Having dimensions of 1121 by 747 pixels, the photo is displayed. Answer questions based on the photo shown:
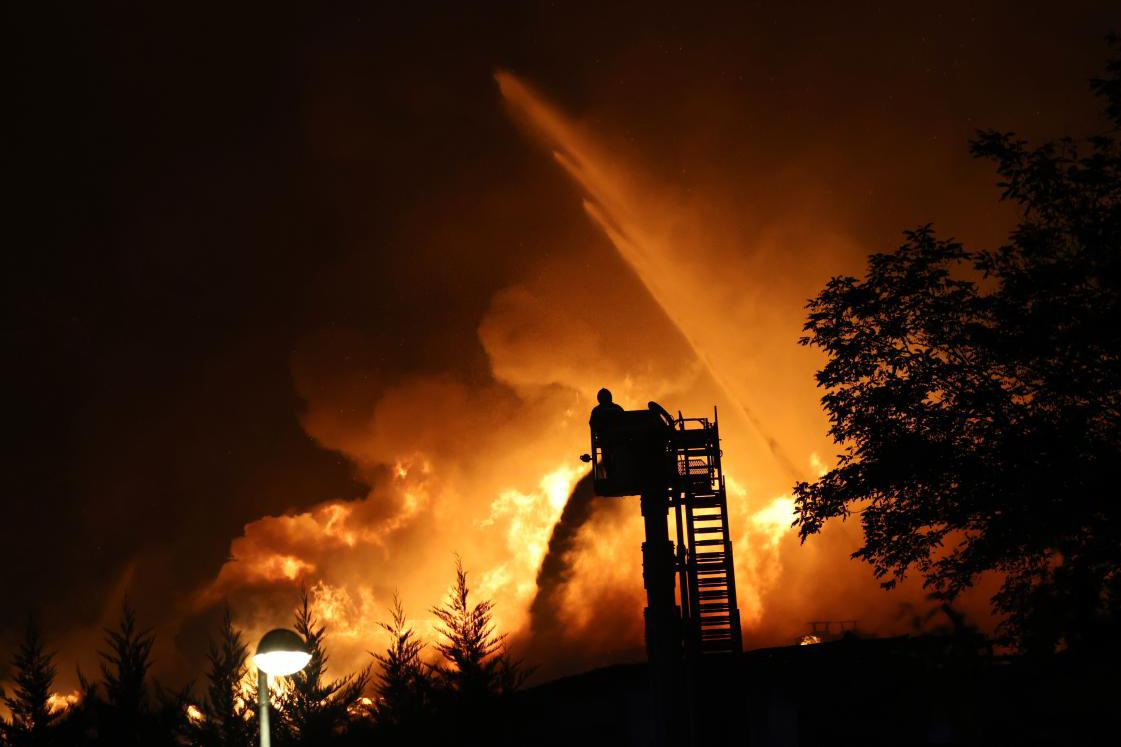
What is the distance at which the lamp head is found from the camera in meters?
12.2

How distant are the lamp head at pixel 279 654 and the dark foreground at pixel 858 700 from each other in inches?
258

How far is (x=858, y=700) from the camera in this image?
15.3 metres

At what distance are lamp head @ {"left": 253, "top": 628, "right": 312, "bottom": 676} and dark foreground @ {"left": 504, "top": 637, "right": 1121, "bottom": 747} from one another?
6545 mm

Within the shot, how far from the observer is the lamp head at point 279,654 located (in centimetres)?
1220

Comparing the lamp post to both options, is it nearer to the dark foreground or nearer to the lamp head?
the lamp head

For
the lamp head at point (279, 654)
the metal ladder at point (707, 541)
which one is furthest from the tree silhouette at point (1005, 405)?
the lamp head at point (279, 654)

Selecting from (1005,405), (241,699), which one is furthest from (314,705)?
(1005,405)

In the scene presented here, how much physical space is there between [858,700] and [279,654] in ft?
28.5

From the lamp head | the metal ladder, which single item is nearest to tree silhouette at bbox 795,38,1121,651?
the metal ladder

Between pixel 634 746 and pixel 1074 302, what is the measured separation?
541 inches

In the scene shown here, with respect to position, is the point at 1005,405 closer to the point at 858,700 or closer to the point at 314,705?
the point at 858,700

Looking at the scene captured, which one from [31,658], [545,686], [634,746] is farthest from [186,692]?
[634,746]

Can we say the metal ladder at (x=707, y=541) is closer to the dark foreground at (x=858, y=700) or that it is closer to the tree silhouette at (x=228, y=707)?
the dark foreground at (x=858, y=700)

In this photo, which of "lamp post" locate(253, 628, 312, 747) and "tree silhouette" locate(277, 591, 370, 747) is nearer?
"lamp post" locate(253, 628, 312, 747)
